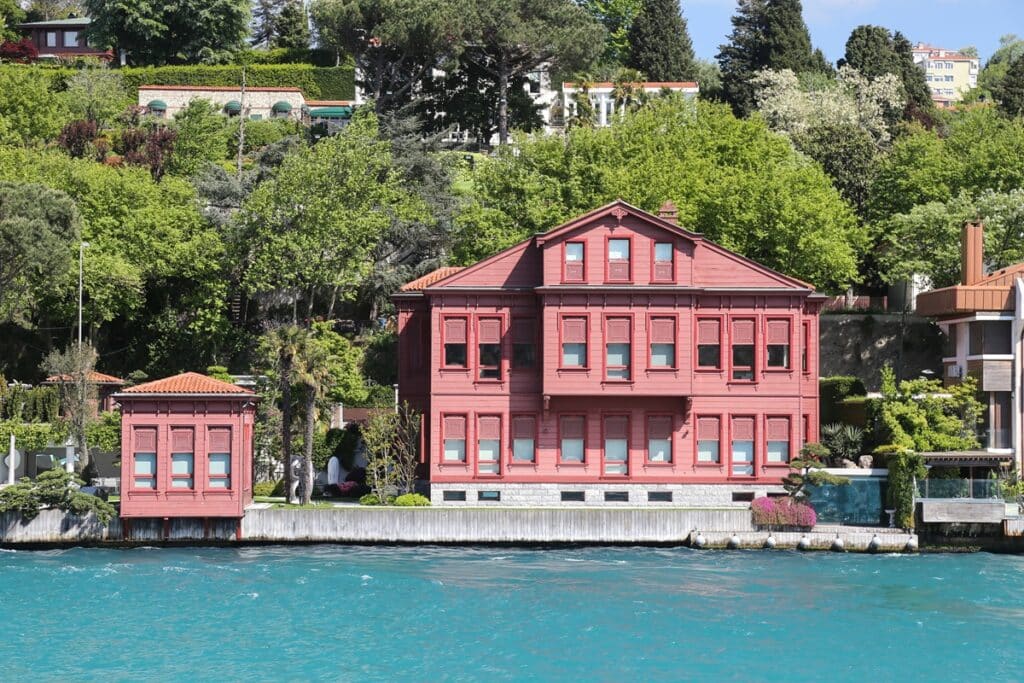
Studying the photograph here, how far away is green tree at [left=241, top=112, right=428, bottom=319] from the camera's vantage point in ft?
243

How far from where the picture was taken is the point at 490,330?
61031 mm

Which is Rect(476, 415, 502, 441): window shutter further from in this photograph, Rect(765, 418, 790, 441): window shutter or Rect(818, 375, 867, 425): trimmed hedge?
Rect(818, 375, 867, 425): trimmed hedge

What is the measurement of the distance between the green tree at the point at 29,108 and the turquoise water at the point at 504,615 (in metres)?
50.7

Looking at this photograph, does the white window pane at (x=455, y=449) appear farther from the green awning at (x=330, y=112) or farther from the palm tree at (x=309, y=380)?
the green awning at (x=330, y=112)

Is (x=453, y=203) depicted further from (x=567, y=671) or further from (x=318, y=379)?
(x=567, y=671)

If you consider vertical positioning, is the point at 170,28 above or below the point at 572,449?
above

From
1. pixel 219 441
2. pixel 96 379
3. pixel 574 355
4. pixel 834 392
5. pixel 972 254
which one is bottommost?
pixel 219 441

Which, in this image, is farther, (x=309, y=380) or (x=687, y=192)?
(x=687, y=192)

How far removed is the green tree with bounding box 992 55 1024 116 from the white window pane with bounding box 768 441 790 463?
2186 inches

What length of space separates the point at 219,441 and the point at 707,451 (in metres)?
18.4

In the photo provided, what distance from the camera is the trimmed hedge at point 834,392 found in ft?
222

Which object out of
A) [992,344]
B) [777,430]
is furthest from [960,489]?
[992,344]

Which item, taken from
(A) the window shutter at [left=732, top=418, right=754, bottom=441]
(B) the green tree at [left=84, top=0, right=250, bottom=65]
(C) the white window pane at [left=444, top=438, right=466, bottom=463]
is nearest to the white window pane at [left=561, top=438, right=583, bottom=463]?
(C) the white window pane at [left=444, top=438, right=466, bottom=463]

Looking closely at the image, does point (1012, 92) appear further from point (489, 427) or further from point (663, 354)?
point (489, 427)
